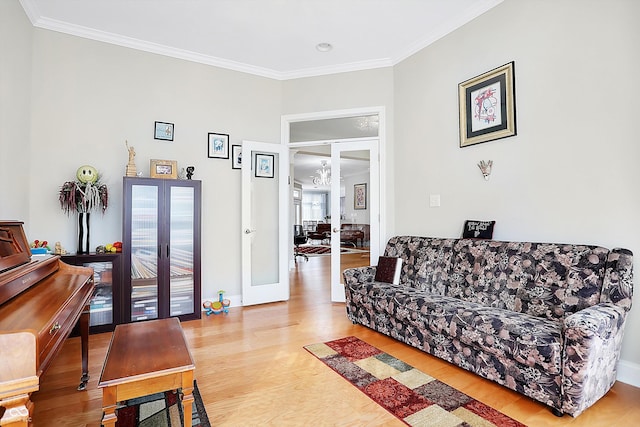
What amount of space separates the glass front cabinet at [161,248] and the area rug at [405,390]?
165 centimetres

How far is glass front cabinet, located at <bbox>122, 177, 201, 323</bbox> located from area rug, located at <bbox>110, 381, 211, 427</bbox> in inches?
61.8

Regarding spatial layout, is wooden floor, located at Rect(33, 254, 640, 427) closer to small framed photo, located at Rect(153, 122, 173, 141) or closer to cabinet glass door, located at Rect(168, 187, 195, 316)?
cabinet glass door, located at Rect(168, 187, 195, 316)

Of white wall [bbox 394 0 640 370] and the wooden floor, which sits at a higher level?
white wall [bbox 394 0 640 370]

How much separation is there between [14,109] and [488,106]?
425cm

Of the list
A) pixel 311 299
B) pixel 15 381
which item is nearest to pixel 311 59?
pixel 311 299

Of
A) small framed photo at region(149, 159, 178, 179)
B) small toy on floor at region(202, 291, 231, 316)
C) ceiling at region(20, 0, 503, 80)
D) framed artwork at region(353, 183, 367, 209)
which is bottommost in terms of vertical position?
small toy on floor at region(202, 291, 231, 316)

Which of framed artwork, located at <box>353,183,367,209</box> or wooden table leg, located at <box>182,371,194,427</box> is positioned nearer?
wooden table leg, located at <box>182,371,194,427</box>

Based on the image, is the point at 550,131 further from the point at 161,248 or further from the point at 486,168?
the point at 161,248

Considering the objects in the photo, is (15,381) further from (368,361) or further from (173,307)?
(173,307)

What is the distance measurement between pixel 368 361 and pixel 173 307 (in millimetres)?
2224

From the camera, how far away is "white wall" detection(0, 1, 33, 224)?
267cm

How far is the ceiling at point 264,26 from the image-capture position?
3.13 metres

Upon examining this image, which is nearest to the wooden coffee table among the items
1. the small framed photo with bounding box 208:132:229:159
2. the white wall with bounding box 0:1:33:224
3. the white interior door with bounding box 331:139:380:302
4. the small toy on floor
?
the white wall with bounding box 0:1:33:224

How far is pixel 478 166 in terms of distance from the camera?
3227mm
